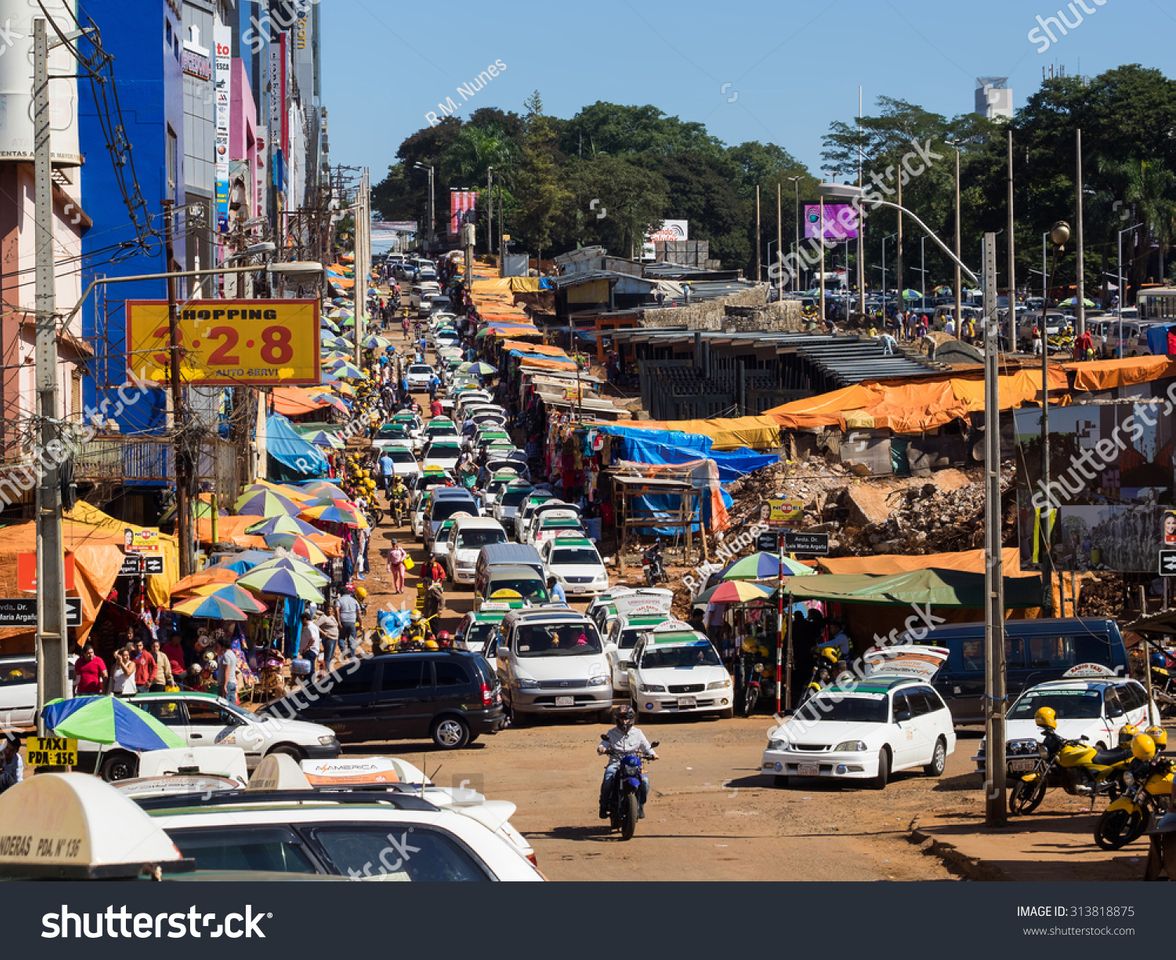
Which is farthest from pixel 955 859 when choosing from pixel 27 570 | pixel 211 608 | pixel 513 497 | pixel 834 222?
pixel 834 222

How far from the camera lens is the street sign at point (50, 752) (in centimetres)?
1530

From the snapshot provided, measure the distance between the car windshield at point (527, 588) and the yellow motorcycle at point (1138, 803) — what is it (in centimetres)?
2047

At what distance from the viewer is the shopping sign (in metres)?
25.9

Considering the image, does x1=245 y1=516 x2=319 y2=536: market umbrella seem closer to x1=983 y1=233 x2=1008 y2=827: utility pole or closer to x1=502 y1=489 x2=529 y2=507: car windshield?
x1=502 y1=489 x2=529 y2=507: car windshield

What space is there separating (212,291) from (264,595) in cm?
2229

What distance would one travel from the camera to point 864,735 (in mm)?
22094

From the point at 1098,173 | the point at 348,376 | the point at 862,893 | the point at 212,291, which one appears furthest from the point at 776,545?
the point at 1098,173

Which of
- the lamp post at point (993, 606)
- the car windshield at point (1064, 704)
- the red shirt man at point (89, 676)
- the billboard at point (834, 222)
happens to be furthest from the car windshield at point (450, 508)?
the billboard at point (834, 222)

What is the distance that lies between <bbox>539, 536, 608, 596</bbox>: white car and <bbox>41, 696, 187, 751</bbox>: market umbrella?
23.9 metres

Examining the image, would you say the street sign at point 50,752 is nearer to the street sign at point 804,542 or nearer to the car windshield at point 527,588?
the street sign at point 804,542

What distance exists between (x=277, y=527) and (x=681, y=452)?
54.1 feet

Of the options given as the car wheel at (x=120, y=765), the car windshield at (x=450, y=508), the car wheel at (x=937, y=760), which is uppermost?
the car windshield at (x=450, y=508)

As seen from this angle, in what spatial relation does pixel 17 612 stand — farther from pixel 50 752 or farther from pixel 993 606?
pixel 993 606

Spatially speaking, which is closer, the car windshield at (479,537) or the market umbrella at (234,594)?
the market umbrella at (234,594)
